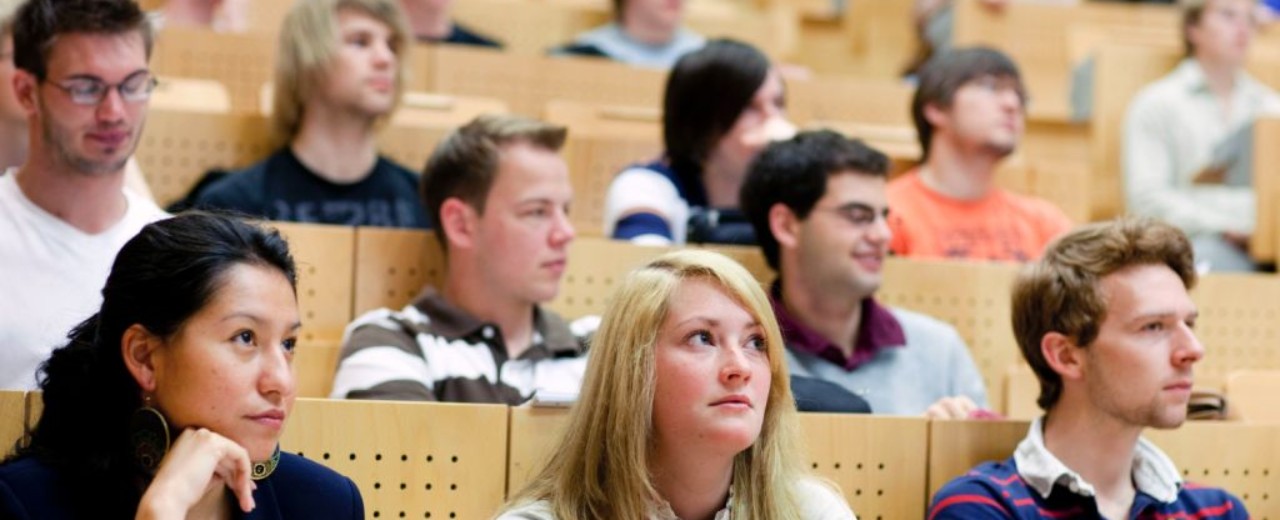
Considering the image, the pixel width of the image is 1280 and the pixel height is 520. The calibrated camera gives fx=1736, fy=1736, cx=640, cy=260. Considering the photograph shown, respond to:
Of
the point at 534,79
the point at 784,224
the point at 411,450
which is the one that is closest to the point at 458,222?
the point at 784,224

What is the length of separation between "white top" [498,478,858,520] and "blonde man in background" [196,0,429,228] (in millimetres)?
1548

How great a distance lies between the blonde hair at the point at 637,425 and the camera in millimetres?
2115

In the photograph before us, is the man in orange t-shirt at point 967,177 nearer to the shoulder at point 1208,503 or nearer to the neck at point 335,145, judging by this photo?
the neck at point 335,145

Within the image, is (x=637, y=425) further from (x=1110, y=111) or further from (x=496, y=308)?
(x=1110, y=111)

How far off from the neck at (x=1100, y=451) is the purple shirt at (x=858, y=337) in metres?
0.61

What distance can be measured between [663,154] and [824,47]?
282 centimetres

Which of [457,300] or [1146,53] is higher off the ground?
[1146,53]

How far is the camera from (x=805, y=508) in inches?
86.0

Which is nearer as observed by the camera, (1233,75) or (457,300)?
(457,300)

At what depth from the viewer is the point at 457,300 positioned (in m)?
3.01

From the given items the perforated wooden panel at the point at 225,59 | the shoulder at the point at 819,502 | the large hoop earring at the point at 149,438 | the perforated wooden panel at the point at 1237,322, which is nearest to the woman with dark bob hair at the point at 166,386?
the large hoop earring at the point at 149,438

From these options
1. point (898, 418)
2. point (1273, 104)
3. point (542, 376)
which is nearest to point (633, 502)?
point (898, 418)

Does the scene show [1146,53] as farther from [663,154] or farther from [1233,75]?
[663,154]

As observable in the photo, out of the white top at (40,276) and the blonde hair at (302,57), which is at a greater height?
the blonde hair at (302,57)
